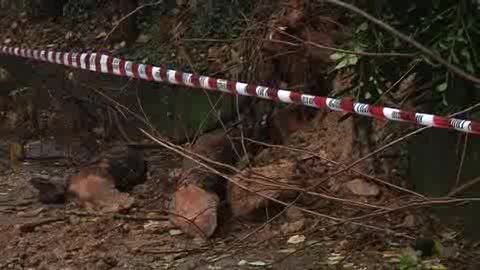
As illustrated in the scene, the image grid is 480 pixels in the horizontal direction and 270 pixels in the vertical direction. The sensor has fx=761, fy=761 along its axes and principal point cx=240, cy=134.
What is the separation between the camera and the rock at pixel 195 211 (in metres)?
4.75

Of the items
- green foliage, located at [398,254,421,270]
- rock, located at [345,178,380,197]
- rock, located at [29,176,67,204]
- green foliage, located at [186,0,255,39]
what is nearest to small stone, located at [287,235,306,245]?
rock, located at [345,178,380,197]

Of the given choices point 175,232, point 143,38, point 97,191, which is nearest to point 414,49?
point 175,232

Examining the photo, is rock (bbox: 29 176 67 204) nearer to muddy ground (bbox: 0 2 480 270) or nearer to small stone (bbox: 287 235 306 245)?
muddy ground (bbox: 0 2 480 270)

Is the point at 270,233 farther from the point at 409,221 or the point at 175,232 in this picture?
the point at 409,221

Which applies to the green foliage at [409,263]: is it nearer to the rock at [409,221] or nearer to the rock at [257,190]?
the rock at [409,221]

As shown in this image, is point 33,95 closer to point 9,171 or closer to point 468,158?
point 9,171

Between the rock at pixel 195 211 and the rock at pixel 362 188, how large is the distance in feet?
2.83

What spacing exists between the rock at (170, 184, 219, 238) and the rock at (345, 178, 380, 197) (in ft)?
2.83

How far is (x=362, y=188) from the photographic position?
15.6ft

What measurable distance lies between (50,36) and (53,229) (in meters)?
5.70

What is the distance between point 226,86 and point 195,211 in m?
1.02

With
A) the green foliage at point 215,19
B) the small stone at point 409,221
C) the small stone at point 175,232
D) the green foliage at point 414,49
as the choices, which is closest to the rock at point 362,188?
the small stone at point 409,221

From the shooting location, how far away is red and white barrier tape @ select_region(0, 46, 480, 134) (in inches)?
146

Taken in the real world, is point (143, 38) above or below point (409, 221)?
above
